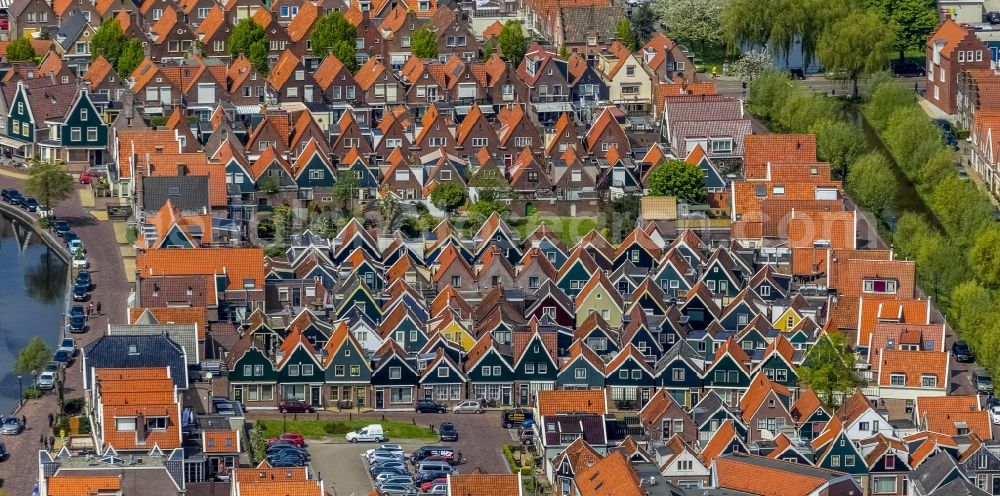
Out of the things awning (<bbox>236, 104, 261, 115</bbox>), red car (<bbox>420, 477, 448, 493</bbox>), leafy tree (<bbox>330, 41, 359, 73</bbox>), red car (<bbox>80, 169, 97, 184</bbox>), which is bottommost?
red car (<bbox>420, 477, 448, 493</bbox>)

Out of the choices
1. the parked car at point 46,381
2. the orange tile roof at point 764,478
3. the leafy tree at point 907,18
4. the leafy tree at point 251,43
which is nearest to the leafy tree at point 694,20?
the leafy tree at point 907,18

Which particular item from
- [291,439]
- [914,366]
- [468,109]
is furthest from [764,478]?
[468,109]

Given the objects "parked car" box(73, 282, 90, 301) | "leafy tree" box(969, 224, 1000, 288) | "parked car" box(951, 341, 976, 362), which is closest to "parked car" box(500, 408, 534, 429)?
"parked car" box(951, 341, 976, 362)

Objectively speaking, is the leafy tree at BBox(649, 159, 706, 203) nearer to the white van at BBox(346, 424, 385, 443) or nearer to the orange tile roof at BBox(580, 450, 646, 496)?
the white van at BBox(346, 424, 385, 443)

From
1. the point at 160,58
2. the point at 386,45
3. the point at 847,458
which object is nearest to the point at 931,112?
the point at 386,45

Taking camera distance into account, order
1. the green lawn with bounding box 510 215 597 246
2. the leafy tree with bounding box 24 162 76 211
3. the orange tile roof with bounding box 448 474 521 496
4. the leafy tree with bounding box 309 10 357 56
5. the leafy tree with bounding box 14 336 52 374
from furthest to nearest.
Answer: the leafy tree with bounding box 309 10 357 56, the leafy tree with bounding box 24 162 76 211, the green lawn with bounding box 510 215 597 246, the leafy tree with bounding box 14 336 52 374, the orange tile roof with bounding box 448 474 521 496

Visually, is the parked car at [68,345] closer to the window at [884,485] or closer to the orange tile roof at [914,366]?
the orange tile roof at [914,366]

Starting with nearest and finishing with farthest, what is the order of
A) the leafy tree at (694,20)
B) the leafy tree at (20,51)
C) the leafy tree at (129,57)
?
the leafy tree at (129,57)
the leafy tree at (20,51)
the leafy tree at (694,20)
